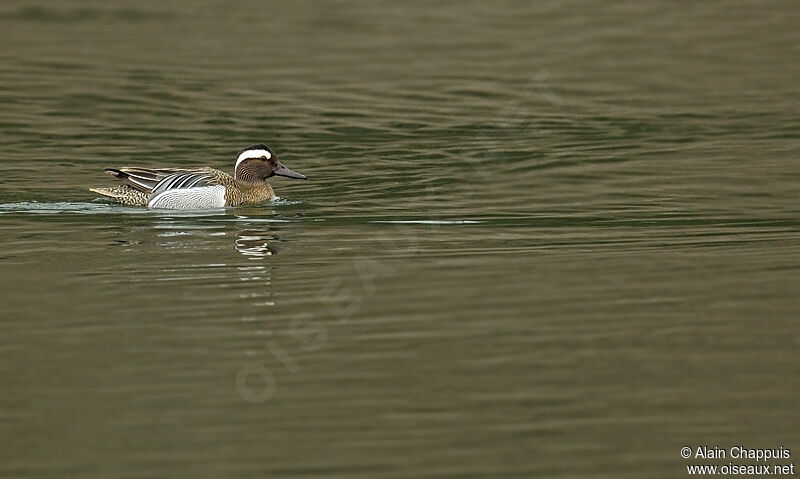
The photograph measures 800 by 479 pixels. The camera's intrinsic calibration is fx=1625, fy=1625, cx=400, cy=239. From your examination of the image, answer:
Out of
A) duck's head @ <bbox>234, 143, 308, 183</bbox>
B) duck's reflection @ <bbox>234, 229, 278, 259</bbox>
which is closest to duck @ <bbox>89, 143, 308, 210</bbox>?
duck's head @ <bbox>234, 143, 308, 183</bbox>

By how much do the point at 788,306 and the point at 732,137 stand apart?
909cm

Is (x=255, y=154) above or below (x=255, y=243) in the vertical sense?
above

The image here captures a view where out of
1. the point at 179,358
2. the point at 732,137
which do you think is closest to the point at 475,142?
the point at 732,137

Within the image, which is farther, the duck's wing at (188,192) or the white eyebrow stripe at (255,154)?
the white eyebrow stripe at (255,154)

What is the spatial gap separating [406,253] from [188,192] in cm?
369

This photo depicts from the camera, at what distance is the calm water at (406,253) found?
26.0 ft

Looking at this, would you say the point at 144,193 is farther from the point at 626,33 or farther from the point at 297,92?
the point at 626,33

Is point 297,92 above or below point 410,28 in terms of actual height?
below

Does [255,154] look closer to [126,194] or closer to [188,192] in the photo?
[188,192]

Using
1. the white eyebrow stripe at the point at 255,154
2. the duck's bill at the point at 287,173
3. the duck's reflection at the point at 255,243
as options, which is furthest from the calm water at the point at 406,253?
the white eyebrow stripe at the point at 255,154

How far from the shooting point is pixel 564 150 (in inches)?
730

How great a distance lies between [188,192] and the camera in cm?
1543

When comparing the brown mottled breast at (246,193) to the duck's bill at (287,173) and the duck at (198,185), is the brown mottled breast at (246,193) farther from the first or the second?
the duck's bill at (287,173)

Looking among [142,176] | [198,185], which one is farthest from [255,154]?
[142,176]
